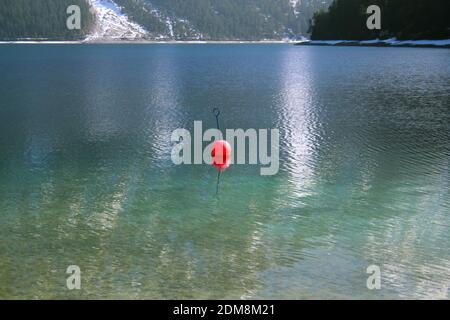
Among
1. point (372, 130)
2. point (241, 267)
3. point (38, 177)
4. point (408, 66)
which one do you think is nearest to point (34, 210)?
point (38, 177)

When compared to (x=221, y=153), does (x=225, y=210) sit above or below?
below

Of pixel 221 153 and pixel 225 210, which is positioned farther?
pixel 221 153

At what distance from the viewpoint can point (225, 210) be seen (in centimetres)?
2712

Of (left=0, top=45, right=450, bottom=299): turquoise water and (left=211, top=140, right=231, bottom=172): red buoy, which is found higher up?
(left=211, top=140, right=231, bottom=172): red buoy

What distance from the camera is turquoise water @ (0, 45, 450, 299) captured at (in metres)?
19.7

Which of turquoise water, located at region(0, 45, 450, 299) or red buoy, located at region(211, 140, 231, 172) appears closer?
turquoise water, located at region(0, 45, 450, 299)

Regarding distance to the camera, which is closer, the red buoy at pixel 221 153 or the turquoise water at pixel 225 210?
the turquoise water at pixel 225 210

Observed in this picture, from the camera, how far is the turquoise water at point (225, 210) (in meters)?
19.7

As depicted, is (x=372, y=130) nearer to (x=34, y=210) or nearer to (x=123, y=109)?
(x=123, y=109)

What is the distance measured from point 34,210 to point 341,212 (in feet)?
42.0

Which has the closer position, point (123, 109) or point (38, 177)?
point (38, 177)

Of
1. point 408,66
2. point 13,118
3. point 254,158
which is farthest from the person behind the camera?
point 408,66

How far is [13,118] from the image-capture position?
5506cm

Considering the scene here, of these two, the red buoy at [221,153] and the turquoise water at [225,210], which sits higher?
the red buoy at [221,153]
